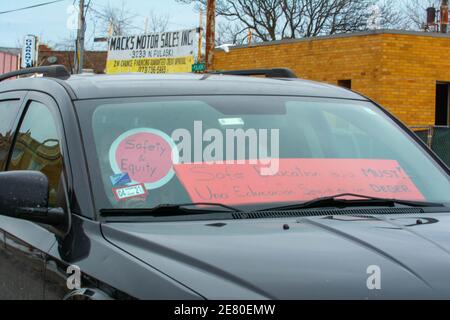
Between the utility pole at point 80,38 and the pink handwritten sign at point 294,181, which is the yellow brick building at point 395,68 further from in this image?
the pink handwritten sign at point 294,181

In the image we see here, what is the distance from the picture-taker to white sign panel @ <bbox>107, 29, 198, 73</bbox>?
80.9 feet

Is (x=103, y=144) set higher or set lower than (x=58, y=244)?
higher

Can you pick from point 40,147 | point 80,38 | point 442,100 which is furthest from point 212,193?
point 80,38

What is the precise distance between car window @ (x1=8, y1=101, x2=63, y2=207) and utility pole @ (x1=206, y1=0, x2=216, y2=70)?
17006 mm

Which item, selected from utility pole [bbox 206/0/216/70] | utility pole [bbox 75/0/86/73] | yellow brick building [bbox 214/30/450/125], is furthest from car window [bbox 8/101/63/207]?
utility pole [bbox 75/0/86/73]

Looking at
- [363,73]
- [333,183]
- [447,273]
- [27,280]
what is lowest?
[27,280]

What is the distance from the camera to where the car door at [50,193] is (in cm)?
269

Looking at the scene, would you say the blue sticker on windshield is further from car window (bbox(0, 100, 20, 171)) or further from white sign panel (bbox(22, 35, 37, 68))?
white sign panel (bbox(22, 35, 37, 68))

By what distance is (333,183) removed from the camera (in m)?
3.00

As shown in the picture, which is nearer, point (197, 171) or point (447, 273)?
point (447, 273)

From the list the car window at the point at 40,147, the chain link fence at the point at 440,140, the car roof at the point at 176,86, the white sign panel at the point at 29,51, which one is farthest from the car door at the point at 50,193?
the white sign panel at the point at 29,51
